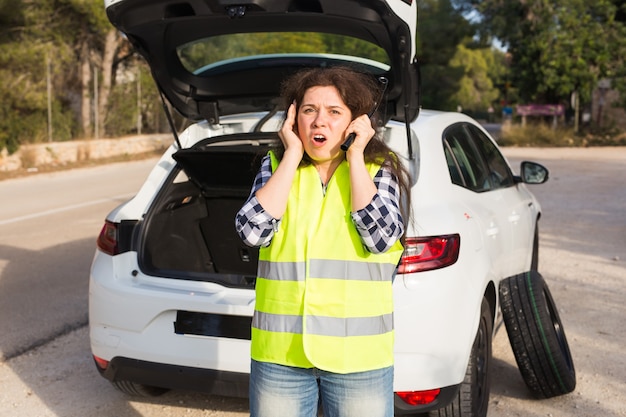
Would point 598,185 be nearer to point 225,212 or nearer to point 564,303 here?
point 564,303

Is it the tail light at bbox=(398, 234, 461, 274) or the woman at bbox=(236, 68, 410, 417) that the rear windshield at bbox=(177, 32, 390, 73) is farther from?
the woman at bbox=(236, 68, 410, 417)

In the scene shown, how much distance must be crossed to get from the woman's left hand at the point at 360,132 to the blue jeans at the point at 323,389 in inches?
26.2

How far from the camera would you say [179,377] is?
12.5ft

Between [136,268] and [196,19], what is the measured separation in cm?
126

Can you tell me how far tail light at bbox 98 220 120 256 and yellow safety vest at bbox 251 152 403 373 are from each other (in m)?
1.87

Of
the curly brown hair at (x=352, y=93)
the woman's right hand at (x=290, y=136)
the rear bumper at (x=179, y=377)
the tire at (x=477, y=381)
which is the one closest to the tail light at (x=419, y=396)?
the tire at (x=477, y=381)

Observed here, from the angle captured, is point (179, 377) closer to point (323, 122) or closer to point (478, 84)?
point (323, 122)

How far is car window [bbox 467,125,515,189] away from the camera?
5.16 m

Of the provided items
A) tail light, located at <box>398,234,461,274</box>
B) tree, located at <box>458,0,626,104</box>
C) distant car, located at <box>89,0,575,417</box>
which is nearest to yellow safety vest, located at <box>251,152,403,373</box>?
distant car, located at <box>89,0,575,417</box>

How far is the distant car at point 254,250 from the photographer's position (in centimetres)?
354

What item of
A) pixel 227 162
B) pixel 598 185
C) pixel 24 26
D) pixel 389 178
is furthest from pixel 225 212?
pixel 24 26

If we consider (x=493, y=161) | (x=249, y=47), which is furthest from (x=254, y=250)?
(x=249, y=47)

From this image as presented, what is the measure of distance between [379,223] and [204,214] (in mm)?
2563

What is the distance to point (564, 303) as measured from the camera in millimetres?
6562
